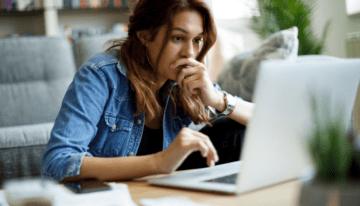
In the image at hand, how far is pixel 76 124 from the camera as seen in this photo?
3.10ft

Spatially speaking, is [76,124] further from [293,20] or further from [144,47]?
[293,20]

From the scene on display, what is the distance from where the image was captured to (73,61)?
2611mm

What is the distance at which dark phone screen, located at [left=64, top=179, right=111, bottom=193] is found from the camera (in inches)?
25.1

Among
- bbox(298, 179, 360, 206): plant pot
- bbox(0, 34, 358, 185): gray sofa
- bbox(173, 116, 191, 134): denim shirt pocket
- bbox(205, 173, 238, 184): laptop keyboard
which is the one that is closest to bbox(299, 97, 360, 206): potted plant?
bbox(298, 179, 360, 206): plant pot

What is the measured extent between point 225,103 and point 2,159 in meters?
1.07

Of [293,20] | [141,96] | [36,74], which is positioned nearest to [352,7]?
[293,20]

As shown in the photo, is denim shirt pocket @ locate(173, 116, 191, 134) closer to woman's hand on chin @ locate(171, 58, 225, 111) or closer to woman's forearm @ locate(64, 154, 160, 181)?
woman's hand on chin @ locate(171, 58, 225, 111)

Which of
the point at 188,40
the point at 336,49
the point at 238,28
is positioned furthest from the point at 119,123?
the point at 238,28

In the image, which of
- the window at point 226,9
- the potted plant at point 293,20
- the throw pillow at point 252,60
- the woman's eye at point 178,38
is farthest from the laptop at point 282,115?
the window at point 226,9

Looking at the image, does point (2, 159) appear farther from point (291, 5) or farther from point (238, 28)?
point (238, 28)

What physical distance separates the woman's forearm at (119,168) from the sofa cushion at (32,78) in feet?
5.41

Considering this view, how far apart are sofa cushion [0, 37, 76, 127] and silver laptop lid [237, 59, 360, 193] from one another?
2.03 metres

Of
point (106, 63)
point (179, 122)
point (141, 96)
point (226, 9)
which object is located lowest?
point (179, 122)

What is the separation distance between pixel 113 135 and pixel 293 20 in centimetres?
167
